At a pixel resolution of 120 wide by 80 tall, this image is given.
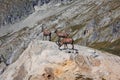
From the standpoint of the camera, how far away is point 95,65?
34.7 meters

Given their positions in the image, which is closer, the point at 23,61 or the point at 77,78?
the point at 77,78

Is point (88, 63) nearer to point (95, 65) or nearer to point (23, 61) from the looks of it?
point (95, 65)

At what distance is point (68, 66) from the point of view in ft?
113

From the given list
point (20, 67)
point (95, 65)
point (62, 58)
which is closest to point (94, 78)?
point (95, 65)

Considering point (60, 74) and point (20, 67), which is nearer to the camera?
point (60, 74)

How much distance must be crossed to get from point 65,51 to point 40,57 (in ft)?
8.20

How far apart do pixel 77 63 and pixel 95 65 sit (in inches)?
68.1

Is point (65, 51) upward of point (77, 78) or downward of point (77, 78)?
upward

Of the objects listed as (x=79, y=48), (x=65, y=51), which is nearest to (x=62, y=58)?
(x=65, y=51)

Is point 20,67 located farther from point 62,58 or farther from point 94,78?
point 94,78

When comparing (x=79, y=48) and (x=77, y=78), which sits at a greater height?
(x=79, y=48)

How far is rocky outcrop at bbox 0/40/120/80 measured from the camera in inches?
1341

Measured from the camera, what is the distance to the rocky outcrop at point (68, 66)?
112ft

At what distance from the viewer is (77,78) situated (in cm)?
3406
